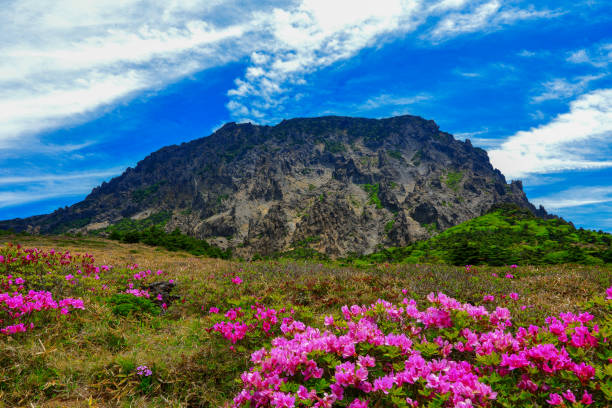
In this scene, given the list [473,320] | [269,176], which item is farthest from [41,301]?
[269,176]

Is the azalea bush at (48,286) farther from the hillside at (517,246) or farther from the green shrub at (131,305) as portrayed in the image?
the hillside at (517,246)

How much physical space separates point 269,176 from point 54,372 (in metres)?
187

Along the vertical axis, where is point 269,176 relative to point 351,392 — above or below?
above

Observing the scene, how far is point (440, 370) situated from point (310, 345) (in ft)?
4.10

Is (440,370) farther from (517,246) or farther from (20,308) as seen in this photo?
(517,246)

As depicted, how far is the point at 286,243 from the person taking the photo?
10600cm

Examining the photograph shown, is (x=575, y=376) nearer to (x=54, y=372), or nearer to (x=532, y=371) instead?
(x=532, y=371)

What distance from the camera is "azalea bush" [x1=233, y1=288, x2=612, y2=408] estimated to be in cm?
238

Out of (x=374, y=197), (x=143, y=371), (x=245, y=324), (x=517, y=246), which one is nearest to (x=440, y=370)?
(x=245, y=324)

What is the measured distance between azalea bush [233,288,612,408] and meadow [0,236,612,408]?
1cm

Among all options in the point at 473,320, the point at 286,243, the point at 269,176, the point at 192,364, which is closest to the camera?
the point at 473,320

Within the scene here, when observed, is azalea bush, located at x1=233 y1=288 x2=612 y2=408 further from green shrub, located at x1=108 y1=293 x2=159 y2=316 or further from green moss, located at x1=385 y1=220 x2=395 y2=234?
green moss, located at x1=385 y1=220 x2=395 y2=234

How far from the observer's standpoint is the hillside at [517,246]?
2417cm

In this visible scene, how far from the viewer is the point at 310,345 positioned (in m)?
3.06
